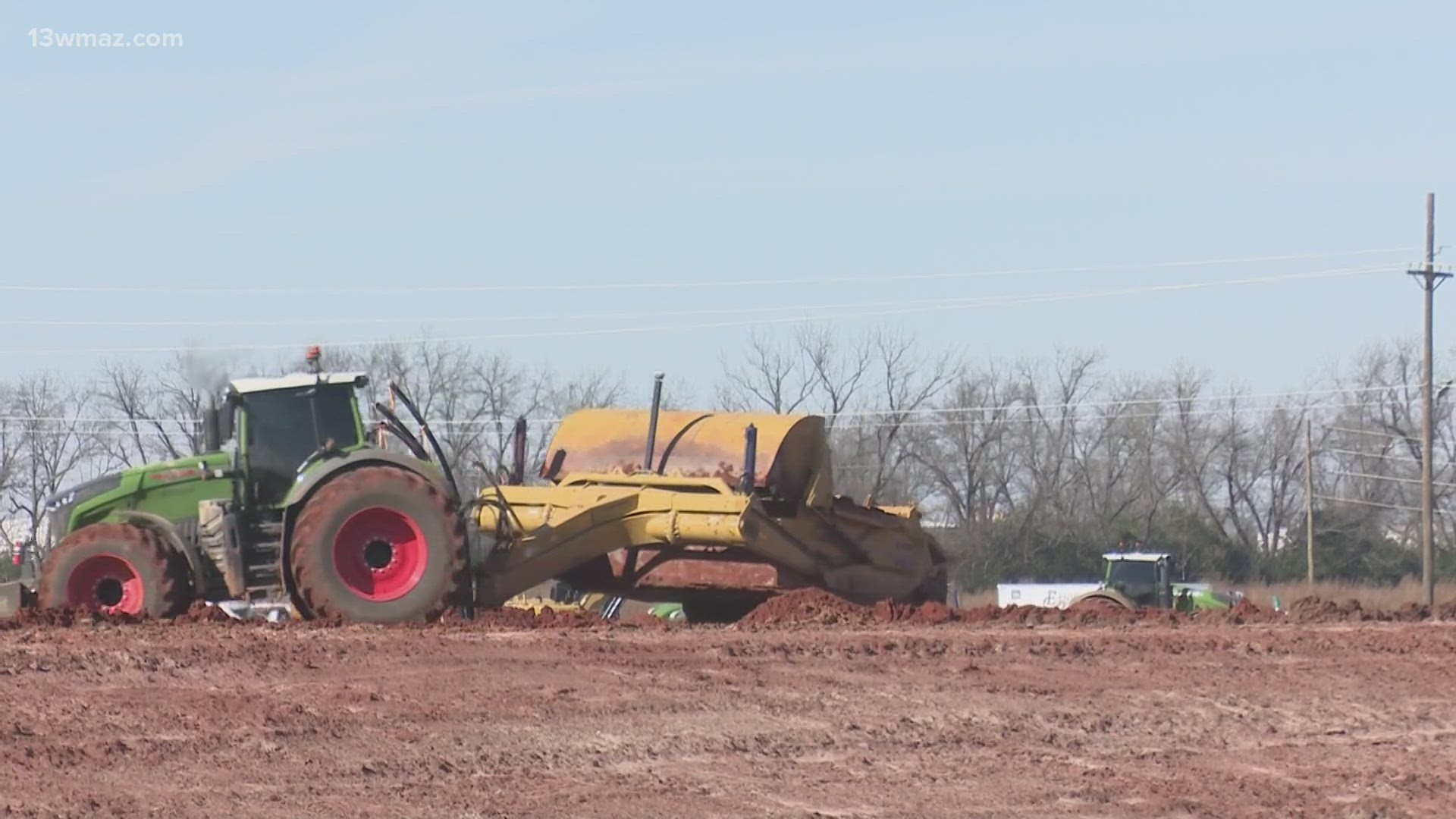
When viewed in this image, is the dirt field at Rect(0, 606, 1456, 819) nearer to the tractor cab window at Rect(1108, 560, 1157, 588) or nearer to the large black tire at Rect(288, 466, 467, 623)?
the large black tire at Rect(288, 466, 467, 623)

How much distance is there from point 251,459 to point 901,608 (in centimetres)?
524

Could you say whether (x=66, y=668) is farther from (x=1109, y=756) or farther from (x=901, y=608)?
(x=901, y=608)

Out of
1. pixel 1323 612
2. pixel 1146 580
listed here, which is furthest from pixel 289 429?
pixel 1146 580

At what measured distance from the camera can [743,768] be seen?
8805mm

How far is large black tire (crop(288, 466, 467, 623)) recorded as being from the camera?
44.9ft

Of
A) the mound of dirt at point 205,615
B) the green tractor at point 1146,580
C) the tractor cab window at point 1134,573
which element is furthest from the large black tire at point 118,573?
the tractor cab window at point 1134,573

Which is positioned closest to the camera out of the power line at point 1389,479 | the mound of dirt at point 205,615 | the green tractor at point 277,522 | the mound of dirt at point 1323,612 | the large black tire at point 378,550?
the mound of dirt at point 205,615

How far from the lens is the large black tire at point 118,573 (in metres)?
14.2

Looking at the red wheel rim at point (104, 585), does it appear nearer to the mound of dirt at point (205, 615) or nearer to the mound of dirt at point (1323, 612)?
the mound of dirt at point (205, 615)

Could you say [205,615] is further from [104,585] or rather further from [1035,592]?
[1035,592]

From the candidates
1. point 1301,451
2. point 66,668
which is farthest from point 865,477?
point 66,668

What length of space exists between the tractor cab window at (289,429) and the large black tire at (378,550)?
93cm

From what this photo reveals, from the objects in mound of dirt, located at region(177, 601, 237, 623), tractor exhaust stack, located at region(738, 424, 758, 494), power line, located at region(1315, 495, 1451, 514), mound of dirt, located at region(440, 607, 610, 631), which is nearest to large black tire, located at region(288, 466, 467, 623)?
mound of dirt, located at region(440, 607, 610, 631)

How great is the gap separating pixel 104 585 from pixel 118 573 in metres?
0.13
